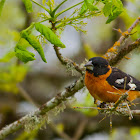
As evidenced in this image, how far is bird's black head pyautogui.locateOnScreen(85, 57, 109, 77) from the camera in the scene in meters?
3.84

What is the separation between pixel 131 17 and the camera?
4.84m

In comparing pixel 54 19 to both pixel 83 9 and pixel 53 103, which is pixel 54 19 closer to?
pixel 83 9

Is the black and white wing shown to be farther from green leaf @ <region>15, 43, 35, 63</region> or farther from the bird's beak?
green leaf @ <region>15, 43, 35, 63</region>

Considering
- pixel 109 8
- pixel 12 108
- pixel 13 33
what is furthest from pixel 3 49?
pixel 109 8

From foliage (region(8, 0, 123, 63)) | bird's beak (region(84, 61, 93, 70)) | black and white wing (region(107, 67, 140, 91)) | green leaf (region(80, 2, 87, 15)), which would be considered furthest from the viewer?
black and white wing (region(107, 67, 140, 91))

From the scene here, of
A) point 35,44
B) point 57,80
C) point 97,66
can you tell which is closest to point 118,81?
point 97,66

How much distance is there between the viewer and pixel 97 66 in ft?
12.9

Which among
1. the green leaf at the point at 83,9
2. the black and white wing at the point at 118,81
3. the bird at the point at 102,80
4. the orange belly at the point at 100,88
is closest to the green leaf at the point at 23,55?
the green leaf at the point at 83,9

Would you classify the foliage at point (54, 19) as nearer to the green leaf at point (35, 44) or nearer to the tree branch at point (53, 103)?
the green leaf at point (35, 44)

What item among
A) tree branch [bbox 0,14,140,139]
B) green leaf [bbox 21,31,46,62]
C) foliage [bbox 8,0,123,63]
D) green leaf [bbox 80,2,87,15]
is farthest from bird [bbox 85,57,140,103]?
green leaf [bbox 21,31,46,62]

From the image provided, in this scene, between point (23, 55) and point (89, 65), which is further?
point (89, 65)

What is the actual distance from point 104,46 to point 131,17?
2306 mm

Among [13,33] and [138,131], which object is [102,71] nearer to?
[13,33]

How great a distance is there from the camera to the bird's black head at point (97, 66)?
3838 mm
